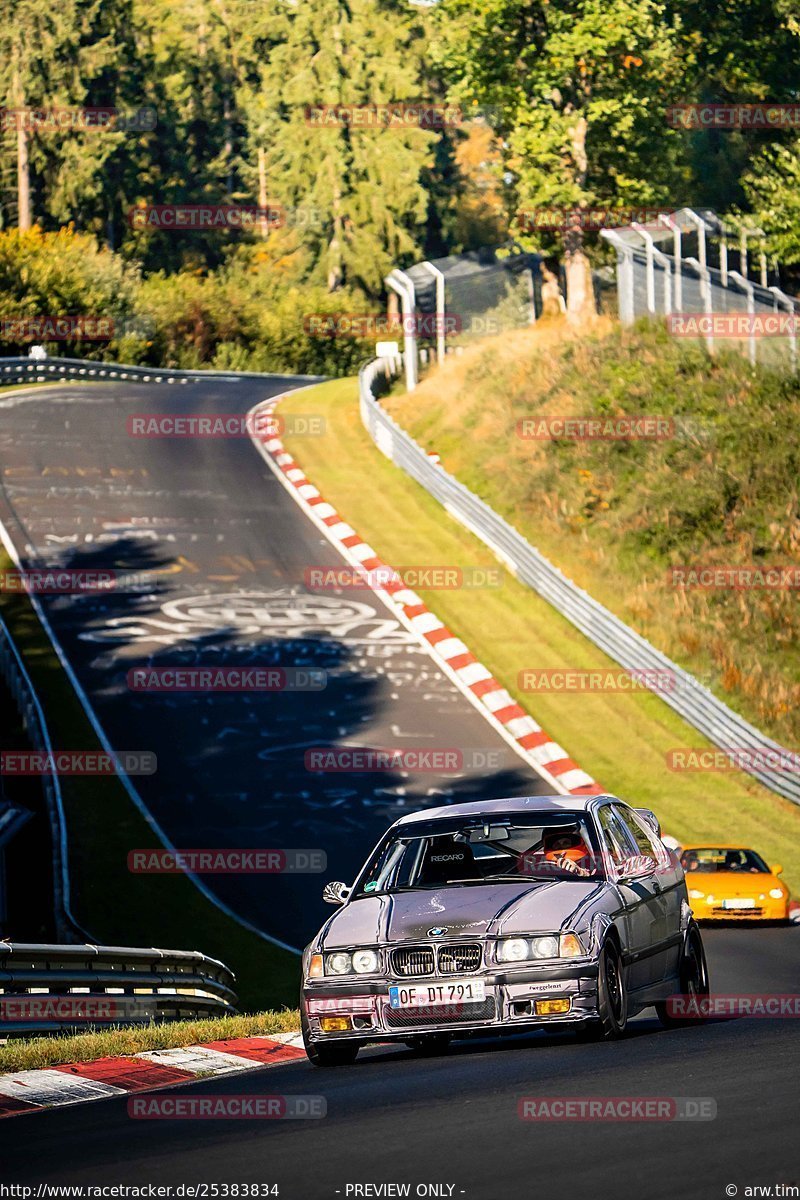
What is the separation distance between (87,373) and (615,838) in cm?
4965

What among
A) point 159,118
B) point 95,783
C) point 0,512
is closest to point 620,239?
point 0,512

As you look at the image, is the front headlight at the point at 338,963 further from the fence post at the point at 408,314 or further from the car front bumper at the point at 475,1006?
the fence post at the point at 408,314

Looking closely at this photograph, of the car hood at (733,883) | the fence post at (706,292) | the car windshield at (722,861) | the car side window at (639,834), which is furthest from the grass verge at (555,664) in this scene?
the car side window at (639,834)

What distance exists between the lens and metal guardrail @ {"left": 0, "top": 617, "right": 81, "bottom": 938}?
64.5ft

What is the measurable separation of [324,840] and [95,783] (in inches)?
149

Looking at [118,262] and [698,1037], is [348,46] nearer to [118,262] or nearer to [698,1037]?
[118,262]

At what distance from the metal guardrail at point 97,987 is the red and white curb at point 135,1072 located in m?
1.22

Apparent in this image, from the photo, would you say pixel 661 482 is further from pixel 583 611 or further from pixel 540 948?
pixel 540 948

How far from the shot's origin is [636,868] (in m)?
11.0

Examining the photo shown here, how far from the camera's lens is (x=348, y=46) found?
8862 cm

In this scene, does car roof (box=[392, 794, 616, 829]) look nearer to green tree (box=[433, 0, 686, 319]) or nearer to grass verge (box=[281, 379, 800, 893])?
grass verge (box=[281, 379, 800, 893])

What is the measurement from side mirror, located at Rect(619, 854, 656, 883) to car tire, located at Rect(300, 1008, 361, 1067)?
74.8 inches

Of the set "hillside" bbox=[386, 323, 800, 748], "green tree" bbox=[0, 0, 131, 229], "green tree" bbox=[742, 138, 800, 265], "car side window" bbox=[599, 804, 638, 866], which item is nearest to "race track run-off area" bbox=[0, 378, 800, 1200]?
"car side window" bbox=[599, 804, 638, 866]

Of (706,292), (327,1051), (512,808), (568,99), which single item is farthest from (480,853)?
(568,99)
